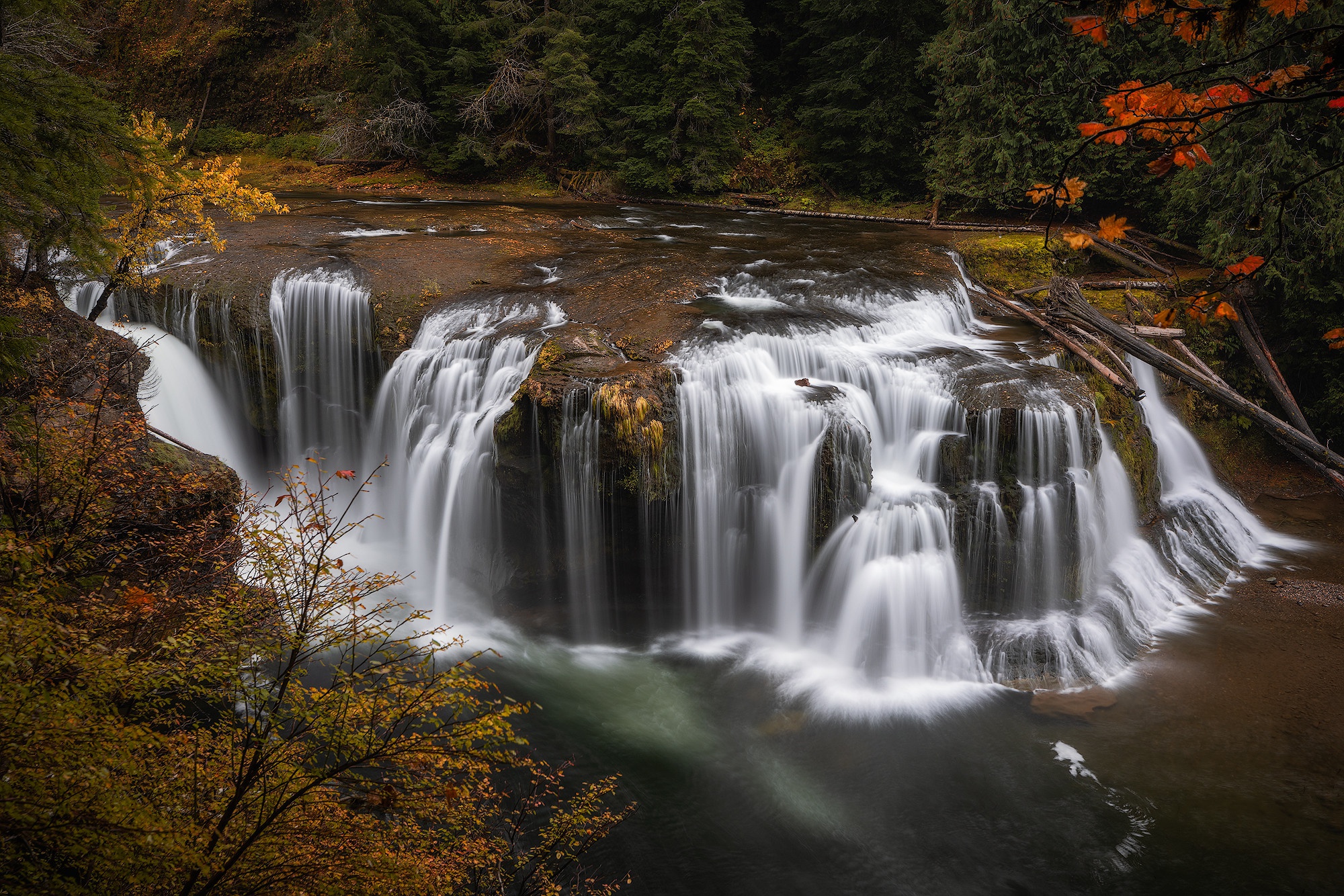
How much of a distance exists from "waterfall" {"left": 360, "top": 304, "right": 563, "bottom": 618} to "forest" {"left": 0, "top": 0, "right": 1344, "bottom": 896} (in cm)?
6

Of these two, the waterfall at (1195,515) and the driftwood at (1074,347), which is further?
the driftwood at (1074,347)

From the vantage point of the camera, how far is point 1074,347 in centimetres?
1188

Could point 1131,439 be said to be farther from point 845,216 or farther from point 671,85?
point 671,85

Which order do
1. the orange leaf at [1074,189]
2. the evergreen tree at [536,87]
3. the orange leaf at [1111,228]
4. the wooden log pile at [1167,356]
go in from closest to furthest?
the orange leaf at [1074,189], the orange leaf at [1111,228], the wooden log pile at [1167,356], the evergreen tree at [536,87]

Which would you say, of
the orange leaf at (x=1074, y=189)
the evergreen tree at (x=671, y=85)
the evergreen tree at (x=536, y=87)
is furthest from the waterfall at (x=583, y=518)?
the evergreen tree at (x=536, y=87)

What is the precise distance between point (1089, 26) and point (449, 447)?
907 centimetres

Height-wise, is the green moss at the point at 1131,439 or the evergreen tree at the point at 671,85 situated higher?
the evergreen tree at the point at 671,85

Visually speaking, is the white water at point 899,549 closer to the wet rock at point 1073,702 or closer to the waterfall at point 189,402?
the wet rock at point 1073,702

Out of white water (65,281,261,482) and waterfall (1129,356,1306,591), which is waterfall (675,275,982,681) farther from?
white water (65,281,261,482)

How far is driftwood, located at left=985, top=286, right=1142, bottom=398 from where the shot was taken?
11.5 metres

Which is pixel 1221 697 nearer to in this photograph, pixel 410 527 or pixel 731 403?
pixel 731 403

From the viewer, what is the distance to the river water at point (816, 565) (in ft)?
23.1

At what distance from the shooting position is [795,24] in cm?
2486

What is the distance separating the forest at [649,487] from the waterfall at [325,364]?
0.07 m
